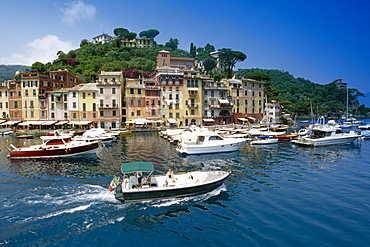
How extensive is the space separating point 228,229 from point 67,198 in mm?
10246

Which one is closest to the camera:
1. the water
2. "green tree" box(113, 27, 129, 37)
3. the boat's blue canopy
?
the water

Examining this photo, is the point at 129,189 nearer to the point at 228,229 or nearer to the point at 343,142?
the point at 228,229

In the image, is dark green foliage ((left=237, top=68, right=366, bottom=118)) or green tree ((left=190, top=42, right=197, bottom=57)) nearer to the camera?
dark green foliage ((left=237, top=68, right=366, bottom=118))

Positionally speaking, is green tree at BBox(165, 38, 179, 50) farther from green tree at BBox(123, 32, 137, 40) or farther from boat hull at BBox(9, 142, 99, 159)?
boat hull at BBox(9, 142, 99, 159)

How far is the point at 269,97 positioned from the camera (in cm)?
8762

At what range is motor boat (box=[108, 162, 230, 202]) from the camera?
13633mm

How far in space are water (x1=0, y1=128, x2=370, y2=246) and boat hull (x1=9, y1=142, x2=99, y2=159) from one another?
15.4 ft

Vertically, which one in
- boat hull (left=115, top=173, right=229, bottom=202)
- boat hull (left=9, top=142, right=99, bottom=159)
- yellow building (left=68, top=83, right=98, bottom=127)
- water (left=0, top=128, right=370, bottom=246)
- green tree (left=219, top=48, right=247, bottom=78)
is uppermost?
green tree (left=219, top=48, right=247, bottom=78)

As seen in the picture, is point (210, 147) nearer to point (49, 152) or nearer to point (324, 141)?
point (49, 152)

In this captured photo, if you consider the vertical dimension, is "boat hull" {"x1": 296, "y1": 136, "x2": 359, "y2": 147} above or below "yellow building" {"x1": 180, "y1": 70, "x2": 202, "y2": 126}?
below

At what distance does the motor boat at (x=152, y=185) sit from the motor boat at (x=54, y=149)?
15.8 meters

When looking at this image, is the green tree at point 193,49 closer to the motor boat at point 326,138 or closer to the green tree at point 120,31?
the green tree at point 120,31

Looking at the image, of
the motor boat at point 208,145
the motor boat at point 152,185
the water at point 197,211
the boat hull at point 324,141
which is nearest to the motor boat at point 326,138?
the boat hull at point 324,141

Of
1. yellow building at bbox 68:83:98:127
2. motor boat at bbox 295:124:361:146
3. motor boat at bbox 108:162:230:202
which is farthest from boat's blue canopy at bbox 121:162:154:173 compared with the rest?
yellow building at bbox 68:83:98:127
